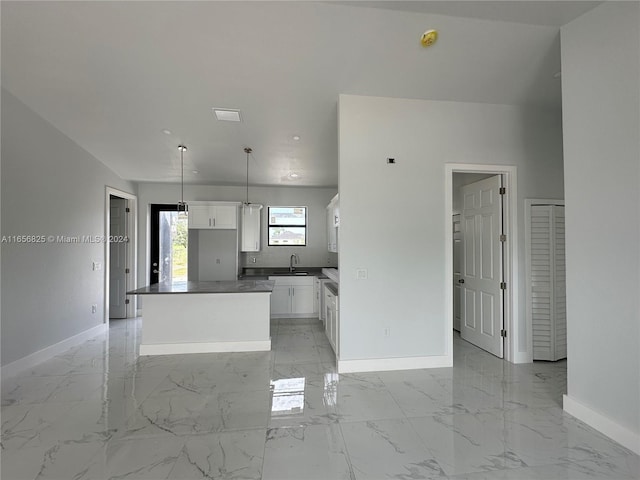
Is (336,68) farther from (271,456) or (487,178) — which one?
(271,456)

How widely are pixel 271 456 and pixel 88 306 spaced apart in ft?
13.5

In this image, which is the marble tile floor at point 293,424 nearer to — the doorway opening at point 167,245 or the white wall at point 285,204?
the doorway opening at point 167,245

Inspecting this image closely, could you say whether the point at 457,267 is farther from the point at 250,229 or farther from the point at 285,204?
the point at 250,229

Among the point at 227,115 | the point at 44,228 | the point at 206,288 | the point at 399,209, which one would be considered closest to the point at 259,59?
the point at 227,115

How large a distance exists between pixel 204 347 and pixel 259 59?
3.40 metres

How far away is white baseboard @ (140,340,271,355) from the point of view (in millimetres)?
3742

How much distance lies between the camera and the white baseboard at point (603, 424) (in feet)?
6.40

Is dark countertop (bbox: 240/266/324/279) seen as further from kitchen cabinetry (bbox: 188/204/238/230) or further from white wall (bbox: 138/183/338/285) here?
kitchen cabinetry (bbox: 188/204/238/230)

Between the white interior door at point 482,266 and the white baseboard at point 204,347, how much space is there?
2818 mm

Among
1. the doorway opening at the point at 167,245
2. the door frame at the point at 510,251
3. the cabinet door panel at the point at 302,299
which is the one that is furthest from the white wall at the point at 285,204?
the door frame at the point at 510,251

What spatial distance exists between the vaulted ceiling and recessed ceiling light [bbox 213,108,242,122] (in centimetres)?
7

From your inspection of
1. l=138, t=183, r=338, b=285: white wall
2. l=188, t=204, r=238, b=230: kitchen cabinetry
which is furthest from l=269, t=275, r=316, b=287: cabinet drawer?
l=188, t=204, r=238, b=230: kitchen cabinetry

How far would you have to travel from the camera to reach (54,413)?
241 cm

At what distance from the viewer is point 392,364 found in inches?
127
